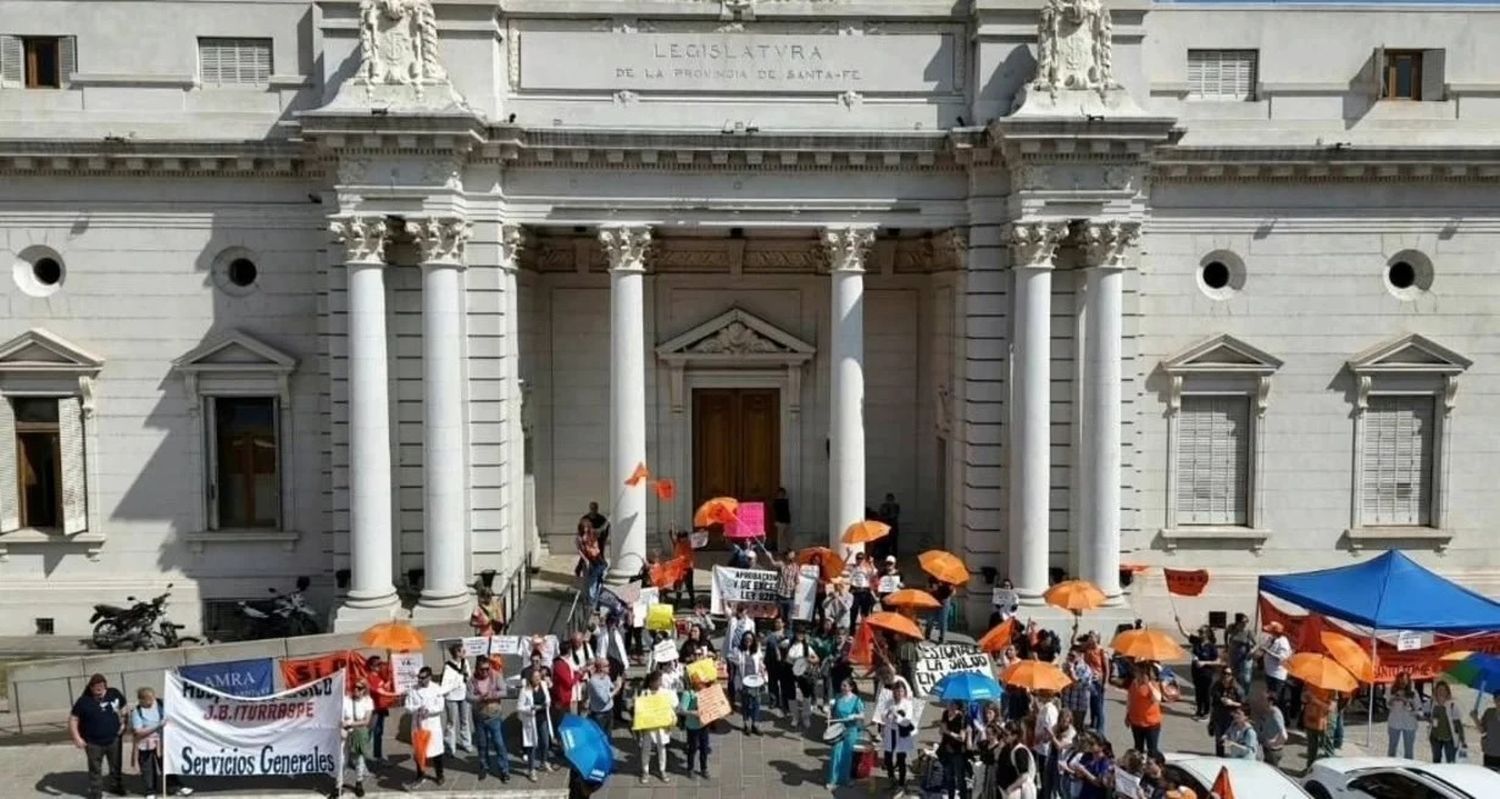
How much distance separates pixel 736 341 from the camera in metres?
27.0

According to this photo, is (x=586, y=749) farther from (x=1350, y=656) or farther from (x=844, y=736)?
(x=1350, y=656)

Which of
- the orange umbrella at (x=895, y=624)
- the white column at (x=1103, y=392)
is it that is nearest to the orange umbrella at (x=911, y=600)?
the orange umbrella at (x=895, y=624)

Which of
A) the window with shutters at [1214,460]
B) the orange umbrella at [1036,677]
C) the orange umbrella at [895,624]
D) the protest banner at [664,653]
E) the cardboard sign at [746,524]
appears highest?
the window with shutters at [1214,460]

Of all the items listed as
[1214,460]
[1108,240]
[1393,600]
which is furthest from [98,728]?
[1214,460]

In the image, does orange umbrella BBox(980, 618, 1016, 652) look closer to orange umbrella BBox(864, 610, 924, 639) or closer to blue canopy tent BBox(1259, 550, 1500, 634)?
orange umbrella BBox(864, 610, 924, 639)

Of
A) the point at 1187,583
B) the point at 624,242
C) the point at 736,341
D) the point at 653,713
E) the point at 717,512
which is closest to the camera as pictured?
the point at 653,713

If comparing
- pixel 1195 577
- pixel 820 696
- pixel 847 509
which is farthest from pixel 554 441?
pixel 1195 577

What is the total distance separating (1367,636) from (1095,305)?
25.5 ft

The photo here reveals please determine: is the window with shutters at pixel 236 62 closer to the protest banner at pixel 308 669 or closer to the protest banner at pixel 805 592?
the protest banner at pixel 308 669

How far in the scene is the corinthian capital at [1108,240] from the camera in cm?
2159

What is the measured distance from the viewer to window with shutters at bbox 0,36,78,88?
76.0 feet

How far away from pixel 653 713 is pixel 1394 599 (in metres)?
12.6

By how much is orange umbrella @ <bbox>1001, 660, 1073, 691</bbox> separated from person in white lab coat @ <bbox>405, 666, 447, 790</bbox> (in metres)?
8.34

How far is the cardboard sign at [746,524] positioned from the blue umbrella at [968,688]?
743 centimetres
